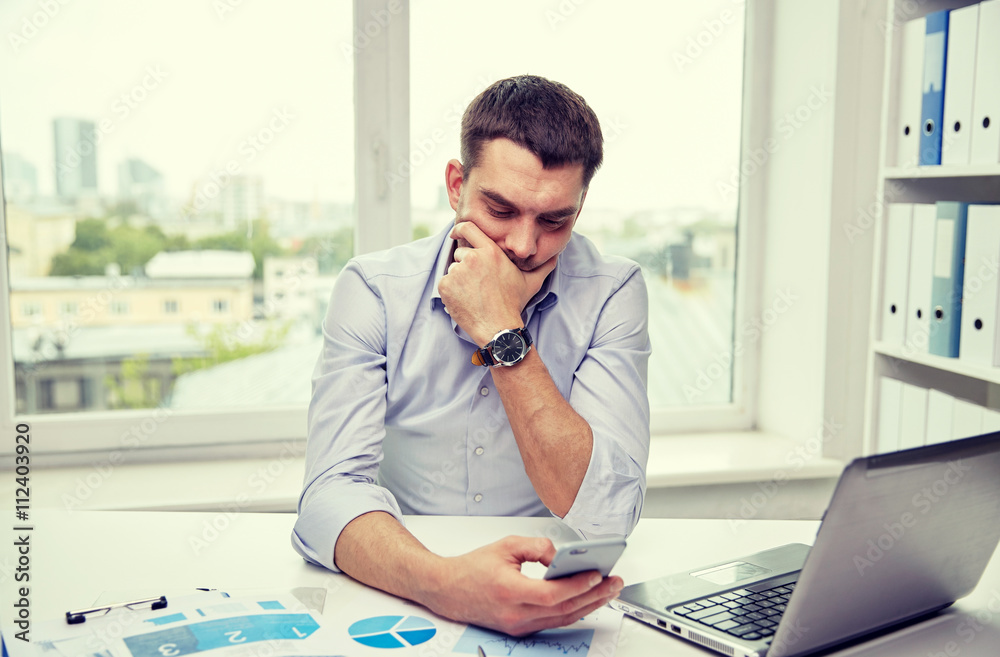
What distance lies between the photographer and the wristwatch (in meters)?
1.21

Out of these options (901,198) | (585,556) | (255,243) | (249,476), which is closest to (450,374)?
(585,556)

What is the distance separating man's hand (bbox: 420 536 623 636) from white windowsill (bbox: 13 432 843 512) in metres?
1.15

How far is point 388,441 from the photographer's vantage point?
1.41 m

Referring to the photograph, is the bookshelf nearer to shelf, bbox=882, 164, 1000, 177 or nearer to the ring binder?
shelf, bbox=882, 164, 1000, 177

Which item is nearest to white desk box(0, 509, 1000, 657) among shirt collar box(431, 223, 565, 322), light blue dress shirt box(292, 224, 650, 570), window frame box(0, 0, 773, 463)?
light blue dress shirt box(292, 224, 650, 570)

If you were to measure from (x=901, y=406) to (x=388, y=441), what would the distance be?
50.5 inches

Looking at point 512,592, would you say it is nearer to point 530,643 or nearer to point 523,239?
point 530,643

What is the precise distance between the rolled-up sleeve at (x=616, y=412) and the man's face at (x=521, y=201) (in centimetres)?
17

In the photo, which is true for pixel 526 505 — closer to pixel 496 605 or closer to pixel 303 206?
pixel 496 605

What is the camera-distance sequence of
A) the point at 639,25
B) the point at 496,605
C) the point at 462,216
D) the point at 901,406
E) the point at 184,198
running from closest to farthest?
the point at 496,605, the point at 462,216, the point at 901,406, the point at 184,198, the point at 639,25

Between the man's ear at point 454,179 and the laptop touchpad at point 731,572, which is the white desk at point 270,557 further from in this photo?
the man's ear at point 454,179

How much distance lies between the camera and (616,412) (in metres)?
1.24

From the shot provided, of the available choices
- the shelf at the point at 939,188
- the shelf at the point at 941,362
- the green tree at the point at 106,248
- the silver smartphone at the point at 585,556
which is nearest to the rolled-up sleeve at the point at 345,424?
the silver smartphone at the point at 585,556

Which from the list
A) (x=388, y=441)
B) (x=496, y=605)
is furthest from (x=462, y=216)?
(x=496, y=605)
